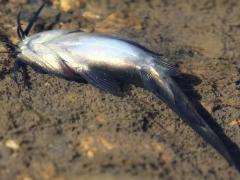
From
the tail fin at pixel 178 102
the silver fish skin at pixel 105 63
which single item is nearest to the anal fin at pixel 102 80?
the silver fish skin at pixel 105 63

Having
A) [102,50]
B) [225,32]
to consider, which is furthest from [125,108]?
[225,32]

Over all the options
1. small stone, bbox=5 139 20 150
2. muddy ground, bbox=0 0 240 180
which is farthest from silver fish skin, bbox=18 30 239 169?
small stone, bbox=5 139 20 150

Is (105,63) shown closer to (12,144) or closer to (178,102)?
(178,102)

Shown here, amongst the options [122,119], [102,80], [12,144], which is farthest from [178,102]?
[12,144]

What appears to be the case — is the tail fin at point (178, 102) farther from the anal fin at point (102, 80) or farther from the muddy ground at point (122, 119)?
the anal fin at point (102, 80)

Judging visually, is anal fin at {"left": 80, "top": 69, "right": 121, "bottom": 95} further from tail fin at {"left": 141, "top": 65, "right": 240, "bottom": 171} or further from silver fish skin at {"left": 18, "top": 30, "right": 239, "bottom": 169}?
tail fin at {"left": 141, "top": 65, "right": 240, "bottom": 171}
